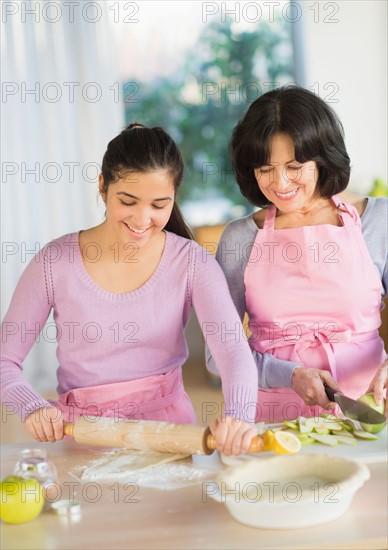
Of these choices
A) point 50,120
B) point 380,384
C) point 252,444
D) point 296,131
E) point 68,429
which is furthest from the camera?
point 50,120

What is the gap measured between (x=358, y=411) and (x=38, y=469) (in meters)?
0.61

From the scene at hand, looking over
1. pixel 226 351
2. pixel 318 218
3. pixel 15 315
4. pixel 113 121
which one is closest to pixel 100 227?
pixel 15 315

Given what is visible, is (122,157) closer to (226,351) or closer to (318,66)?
(226,351)

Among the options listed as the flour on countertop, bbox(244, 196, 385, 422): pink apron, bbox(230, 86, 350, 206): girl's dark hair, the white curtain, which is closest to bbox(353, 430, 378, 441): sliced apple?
the flour on countertop

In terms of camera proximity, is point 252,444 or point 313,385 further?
point 313,385

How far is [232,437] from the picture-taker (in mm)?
1519

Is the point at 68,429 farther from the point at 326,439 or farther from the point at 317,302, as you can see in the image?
the point at 317,302

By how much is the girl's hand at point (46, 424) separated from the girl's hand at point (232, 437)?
303mm

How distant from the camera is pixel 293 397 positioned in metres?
2.05

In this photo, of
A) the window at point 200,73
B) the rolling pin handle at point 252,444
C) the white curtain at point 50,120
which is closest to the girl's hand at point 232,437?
the rolling pin handle at point 252,444

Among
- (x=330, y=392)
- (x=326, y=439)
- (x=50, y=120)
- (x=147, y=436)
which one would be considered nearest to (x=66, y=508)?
(x=147, y=436)

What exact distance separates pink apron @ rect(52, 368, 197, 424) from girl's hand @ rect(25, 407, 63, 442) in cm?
23

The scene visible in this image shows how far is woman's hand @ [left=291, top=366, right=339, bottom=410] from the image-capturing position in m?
1.87

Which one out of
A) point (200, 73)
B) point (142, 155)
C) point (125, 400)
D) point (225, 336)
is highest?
point (200, 73)
